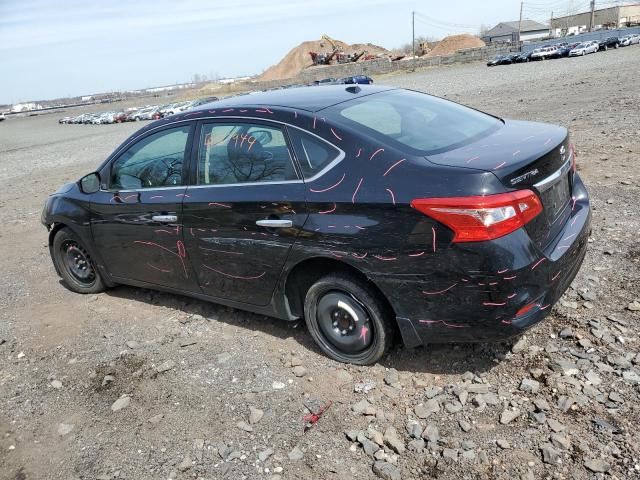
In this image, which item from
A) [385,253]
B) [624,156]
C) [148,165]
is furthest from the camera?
[624,156]

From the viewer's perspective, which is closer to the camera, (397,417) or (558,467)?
(558,467)

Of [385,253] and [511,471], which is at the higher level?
[385,253]

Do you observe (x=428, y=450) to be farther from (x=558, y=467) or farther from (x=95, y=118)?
(x=95, y=118)

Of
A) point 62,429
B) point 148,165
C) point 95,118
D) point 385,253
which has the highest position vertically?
point 148,165

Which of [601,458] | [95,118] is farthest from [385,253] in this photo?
[95,118]

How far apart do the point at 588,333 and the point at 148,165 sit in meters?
3.57

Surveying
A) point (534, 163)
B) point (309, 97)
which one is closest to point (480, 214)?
point (534, 163)

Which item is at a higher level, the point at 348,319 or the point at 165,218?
the point at 165,218

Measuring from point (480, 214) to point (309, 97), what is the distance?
5.77 ft

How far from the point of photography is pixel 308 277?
359 centimetres

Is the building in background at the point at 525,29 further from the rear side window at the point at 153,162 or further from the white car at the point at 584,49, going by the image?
the rear side window at the point at 153,162

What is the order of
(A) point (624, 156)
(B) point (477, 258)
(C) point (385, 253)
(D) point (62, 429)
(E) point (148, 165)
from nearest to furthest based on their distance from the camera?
(B) point (477, 258)
(C) point (385, 253)
(D) point (62, 429)
(E) point (148, 165)
(A) point (624, 156)

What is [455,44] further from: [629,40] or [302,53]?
[629,40]

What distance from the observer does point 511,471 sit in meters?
2.58
